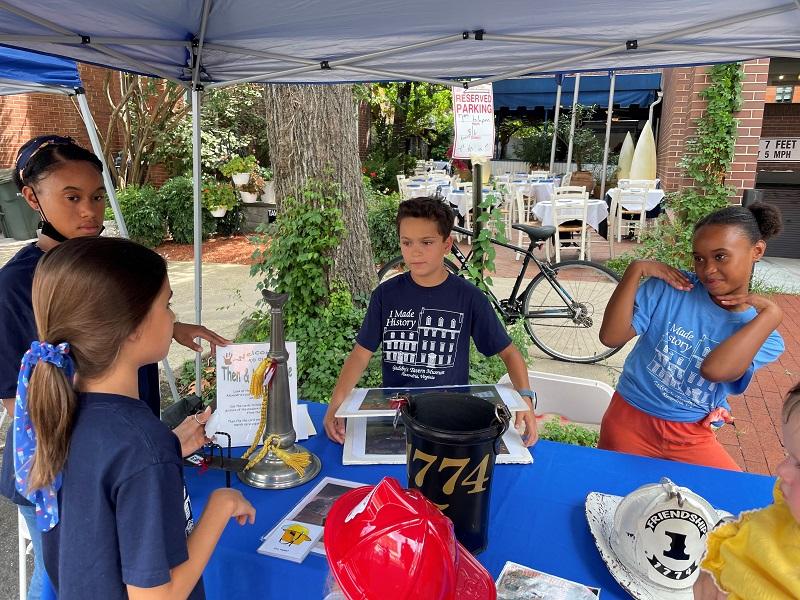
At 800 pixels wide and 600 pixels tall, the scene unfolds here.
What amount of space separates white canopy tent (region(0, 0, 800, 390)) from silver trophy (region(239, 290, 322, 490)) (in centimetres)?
117

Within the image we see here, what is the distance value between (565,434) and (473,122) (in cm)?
218

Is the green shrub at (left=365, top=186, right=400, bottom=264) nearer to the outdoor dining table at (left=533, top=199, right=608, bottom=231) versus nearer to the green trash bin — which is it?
the outdoor dining table at (left=533, top=199, right=608, bottom=231)

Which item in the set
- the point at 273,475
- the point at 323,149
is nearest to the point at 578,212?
the point at 323,149

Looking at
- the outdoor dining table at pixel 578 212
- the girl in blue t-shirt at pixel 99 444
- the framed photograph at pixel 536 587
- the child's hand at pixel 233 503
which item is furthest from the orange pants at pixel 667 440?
the outdoor dining table at pixel 578 212

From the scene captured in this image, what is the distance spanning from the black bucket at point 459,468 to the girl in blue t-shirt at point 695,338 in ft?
3.59

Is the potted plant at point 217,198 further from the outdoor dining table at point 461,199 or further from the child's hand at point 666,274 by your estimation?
the child's hand at point 666,274

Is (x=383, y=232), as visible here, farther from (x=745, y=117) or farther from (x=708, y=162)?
(x=745, y=117)

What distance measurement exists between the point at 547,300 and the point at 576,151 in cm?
1201

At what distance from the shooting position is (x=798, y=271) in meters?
8.41

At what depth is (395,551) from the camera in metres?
0.77

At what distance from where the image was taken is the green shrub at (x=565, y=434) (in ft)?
10.0

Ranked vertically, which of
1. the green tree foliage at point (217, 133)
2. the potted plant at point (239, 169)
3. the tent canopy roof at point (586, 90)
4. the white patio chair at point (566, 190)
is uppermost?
the tent canopy roof at point (586, 90)

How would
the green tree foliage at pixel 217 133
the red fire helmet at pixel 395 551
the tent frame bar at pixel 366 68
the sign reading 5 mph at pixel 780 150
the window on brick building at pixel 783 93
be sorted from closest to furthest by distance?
the red fire helmet at pixel 395 551 → the tent frame bar at pixel 366 68 → the green tree foliage at pixel 217 133 → the sign reading 5 mph at pixel 780 150 → the window on brick building at pixel 783 93

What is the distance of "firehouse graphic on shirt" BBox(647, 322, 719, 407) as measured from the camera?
77.5 inches
